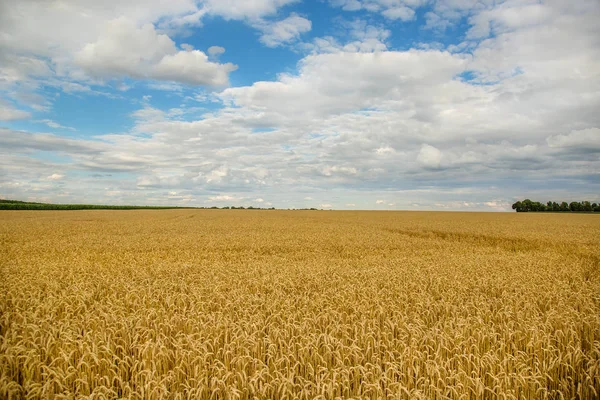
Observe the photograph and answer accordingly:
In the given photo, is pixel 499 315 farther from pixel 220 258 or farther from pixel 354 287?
pixel 220 258

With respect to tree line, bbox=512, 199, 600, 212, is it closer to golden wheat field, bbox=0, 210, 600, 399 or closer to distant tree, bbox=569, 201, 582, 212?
distant tree, bbox=569, 201, 582, 212

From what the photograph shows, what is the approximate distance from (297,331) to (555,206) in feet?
479

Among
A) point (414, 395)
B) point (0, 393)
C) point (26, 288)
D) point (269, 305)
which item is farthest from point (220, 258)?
point (414, 395)

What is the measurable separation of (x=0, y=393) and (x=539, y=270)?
50.5 ft

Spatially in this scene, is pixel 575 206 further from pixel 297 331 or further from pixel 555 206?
pixel 297 331

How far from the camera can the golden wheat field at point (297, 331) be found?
15.3ft

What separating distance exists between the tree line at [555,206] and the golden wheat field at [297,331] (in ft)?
421

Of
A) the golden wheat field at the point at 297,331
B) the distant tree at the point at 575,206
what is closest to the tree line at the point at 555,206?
the distant tree at the point at 575,206

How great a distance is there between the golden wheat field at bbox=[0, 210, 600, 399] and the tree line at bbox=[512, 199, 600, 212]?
128314mm

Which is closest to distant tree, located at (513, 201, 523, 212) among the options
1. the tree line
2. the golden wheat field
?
the tree line

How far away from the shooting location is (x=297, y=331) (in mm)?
6191

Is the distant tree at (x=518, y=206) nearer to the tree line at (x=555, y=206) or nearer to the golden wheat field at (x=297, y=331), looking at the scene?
the tree line at (x=555, y=206)

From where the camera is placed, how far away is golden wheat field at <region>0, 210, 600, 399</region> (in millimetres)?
4668

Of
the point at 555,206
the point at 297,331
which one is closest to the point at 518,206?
the point at 555,206
